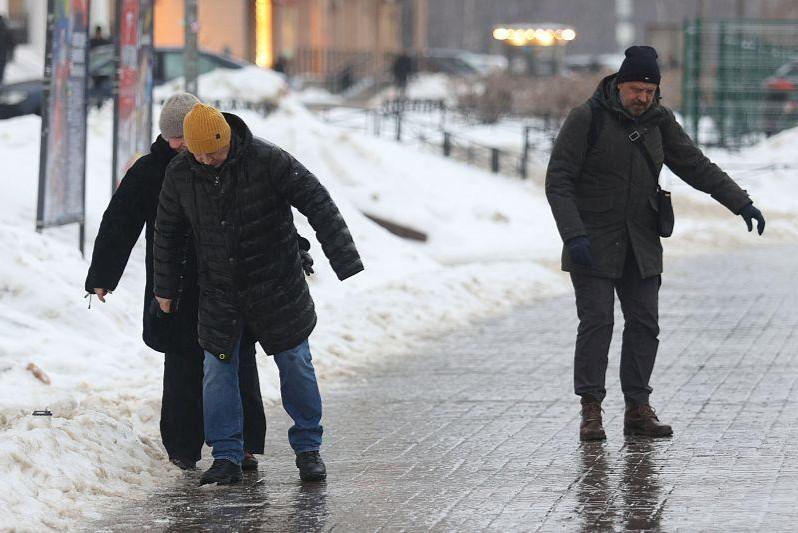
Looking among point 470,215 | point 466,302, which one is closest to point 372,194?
point 470,215

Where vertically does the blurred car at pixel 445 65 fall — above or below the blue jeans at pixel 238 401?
below

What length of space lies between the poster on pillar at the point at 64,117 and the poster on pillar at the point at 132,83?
1.43 ft

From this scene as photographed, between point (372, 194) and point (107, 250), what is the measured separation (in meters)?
12.0

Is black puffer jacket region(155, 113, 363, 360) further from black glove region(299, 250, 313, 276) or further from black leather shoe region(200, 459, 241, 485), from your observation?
black leather shoe region(200, 459, 241, 485)

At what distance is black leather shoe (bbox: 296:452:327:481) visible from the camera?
23.8 ft

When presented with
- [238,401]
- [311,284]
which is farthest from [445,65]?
[238,401]

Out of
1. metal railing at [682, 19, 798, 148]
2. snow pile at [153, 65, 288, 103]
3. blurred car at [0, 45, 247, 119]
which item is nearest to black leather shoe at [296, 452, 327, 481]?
blurred car at [0, 45, 247, 119]

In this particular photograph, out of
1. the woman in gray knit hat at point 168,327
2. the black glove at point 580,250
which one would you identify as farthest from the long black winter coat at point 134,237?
the black glove at point 580,250

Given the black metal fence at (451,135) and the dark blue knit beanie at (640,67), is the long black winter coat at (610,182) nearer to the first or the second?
the dark blue knit beanie at (640,67)

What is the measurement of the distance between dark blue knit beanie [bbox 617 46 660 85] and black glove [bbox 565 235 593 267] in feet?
2.50

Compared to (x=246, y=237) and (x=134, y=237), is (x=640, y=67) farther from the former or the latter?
(x=134, y=237)

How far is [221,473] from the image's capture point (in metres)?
7.25

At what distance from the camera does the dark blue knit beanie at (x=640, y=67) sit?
792 centimetres

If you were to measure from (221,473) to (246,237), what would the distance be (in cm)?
98
